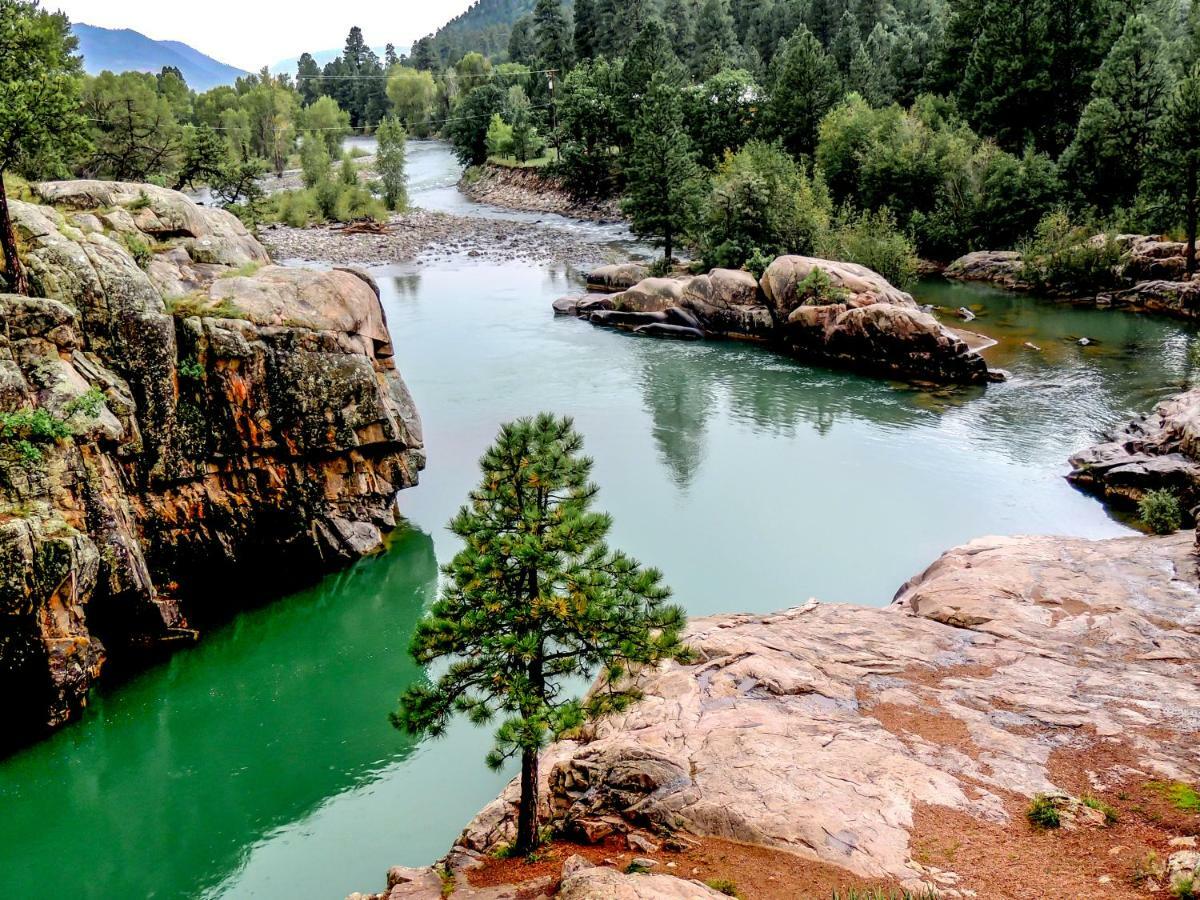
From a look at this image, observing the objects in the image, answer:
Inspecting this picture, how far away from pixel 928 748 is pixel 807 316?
32.2 meters

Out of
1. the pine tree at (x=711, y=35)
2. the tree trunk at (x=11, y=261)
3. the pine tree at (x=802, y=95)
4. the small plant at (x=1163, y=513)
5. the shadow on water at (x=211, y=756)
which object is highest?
the pine tree at (x=711, y=35)

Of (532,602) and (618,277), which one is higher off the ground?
(618,277)

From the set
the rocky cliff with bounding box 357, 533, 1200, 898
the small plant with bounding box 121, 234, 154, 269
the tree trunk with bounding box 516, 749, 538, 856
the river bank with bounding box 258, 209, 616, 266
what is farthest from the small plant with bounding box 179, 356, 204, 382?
the river bank with bounding box 258, 209, 616, 266

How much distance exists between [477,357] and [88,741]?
27.2 m

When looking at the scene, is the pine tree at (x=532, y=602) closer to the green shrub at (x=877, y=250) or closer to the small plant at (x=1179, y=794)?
the small plant at (x=1179, y=794)

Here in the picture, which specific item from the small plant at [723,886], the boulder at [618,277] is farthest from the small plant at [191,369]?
the boulder at [618,277]

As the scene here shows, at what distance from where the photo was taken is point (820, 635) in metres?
17.4

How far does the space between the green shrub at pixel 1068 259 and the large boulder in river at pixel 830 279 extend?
13794mm

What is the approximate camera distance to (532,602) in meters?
10.6

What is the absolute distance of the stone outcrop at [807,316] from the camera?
39.2 m

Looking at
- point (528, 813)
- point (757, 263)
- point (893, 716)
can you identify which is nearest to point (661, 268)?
point (757, 263)

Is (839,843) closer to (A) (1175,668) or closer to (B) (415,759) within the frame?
(A) (1175,668)

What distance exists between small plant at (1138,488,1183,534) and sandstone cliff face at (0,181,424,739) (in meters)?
20.9

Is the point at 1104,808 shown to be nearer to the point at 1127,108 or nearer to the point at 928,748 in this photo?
the point at 928,748
